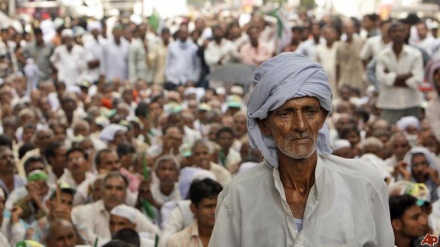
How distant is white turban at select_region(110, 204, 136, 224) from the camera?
7.20 m

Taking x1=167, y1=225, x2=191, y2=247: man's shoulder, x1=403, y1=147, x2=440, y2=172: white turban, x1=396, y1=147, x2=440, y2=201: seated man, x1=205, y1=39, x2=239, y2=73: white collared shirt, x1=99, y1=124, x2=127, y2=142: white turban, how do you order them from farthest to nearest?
1. x1=205, y1=39, x2=239, y2=73: white collared shirt
2. x1=99, y1=124, x2=127, y2=142: white turban
3. x1=403, y1=147, x2=440, y2=172: white turban
4. x1=396, y1=147, x2=440, y2=201: seated man
5. x1=167, y1=225, x2=191, y2=247: man's shoulder

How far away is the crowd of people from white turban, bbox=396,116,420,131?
0.02m

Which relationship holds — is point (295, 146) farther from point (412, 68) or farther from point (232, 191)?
point (412, 68)

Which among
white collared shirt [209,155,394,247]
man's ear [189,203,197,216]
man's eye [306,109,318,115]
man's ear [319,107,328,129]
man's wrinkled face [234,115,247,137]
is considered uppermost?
man's eye [306,109,318,115]

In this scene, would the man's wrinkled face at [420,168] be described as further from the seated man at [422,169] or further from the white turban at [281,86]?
the white turban at [281,86]

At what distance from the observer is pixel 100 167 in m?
9.00

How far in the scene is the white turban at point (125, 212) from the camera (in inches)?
283

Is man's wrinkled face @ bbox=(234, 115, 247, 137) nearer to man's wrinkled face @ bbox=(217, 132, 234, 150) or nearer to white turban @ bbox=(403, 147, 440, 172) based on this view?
man's wrinkled face @ bbox=(217, 132, 234, 150)

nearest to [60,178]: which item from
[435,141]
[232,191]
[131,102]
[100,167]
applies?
[100,167]

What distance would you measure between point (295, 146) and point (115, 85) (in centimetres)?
1340

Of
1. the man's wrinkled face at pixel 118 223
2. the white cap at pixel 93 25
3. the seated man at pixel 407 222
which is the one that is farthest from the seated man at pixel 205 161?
the white cap at pixel 93 25

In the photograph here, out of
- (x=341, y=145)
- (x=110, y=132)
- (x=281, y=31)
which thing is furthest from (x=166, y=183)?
(x=281, y=31)

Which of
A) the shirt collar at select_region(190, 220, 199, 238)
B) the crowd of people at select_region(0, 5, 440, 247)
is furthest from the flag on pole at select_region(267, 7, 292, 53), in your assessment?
the shirt collar at select_region(190, 220, 199, 238)

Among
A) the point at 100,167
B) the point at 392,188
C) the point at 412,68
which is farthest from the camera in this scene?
the point at 412,68
